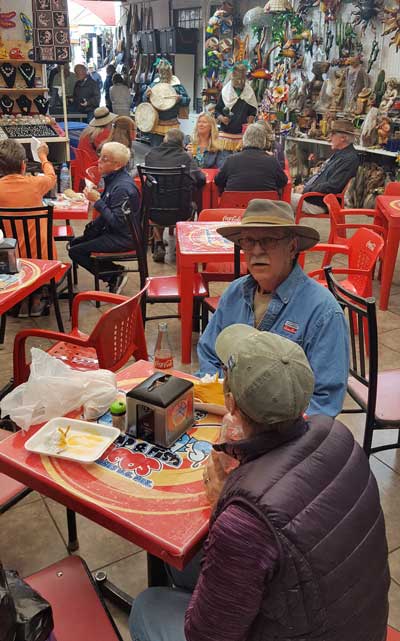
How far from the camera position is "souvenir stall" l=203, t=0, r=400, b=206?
7.94 meters

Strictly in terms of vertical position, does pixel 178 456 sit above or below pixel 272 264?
below

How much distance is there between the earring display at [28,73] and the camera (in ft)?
24.8

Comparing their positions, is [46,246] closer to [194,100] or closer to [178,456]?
[178,456]

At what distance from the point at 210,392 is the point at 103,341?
82cm

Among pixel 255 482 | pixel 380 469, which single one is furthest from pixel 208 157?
pixel 255 482

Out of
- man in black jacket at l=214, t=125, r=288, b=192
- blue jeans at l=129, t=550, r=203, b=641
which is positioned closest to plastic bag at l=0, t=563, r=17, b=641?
blue jeans at l=129, t=550, r=203, b=641

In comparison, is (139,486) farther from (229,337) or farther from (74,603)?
(229,337)

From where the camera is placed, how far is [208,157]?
7.04 meters

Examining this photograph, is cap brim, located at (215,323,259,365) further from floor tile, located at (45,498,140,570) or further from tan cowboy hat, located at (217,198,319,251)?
floor tile, located at (45,498,140,570)

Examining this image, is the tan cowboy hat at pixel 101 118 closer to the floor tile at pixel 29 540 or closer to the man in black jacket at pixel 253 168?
the man in black jacket at pixel 253 168

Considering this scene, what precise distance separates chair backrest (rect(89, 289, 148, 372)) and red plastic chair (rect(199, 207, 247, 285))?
102cm

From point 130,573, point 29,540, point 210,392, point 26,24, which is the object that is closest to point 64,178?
point 26,24

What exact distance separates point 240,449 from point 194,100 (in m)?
14.7

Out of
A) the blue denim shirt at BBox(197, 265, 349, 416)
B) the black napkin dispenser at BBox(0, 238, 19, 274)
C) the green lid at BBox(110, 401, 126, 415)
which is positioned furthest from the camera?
the black napkin dispenser at BBox(0, 238, 19, 274)
